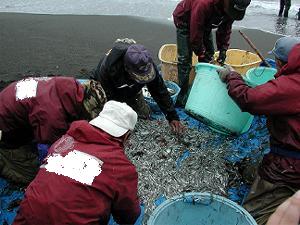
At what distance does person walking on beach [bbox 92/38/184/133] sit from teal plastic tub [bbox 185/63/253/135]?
0.34 metres

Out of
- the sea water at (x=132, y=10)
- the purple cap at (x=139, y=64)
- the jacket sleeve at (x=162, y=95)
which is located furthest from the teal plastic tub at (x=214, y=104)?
→ the sea water at (x=132, y=10)

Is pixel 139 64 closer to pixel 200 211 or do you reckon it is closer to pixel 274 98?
pixel 274 98

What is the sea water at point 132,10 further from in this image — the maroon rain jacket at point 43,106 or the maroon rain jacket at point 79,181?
the maroon rain jacket at point 79,181

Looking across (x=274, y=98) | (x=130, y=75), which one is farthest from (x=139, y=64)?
(x=274, y=98)

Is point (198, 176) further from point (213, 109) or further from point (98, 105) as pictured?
point (98, 105)

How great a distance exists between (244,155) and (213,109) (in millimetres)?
945

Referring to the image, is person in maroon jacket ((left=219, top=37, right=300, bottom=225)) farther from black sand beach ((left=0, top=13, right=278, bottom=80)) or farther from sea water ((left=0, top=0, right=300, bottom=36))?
sea water ((left=0, top=0, right=300, bottom=36))

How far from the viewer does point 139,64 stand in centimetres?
354

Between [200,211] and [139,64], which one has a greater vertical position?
[139,64]

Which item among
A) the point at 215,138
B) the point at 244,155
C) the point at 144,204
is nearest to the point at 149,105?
the point at 215,138

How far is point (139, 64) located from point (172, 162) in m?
1.27

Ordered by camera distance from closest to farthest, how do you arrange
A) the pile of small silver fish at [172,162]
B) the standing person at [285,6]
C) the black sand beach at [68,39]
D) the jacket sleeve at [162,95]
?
the pile of small silver fish at [172,162], the jacket sleeve at [162,95], the black sand beach at [68,39], the standing person at [285,6]

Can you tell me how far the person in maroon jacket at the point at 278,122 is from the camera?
10.1ft

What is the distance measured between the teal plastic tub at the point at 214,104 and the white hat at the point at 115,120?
1502mm
